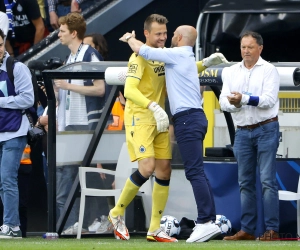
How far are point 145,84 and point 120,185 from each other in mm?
1574

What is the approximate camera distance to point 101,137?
11766mm

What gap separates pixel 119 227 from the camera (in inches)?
418

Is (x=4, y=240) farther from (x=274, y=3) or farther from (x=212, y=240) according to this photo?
(x=274, y=3)

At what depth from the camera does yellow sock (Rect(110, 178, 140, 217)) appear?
1046 cm

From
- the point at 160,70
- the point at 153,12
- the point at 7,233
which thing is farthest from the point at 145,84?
the point at 153,12

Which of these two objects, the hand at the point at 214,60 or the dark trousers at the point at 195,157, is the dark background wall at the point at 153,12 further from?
the dark trousers at the point at 195,157

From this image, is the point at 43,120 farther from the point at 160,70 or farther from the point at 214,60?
the point at 214,60

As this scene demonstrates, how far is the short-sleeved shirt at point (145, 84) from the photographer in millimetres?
10328

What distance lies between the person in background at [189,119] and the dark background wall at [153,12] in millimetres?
5579

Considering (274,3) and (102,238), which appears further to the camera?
(274,3)

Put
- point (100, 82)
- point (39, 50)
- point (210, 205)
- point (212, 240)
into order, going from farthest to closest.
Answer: point (39, 50) → point (100, 82) → point (212, 240) → point (210, 205)

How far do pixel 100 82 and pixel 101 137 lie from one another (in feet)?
1.92

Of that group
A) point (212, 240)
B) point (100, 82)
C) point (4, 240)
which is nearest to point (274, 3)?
point (100, 82)

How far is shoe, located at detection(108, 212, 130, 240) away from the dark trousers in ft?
2.72
